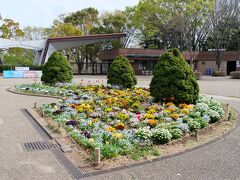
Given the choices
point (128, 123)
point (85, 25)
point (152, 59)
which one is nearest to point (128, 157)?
point (128, 123)

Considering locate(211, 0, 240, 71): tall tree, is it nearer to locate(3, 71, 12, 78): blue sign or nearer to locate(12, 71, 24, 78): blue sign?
locate(12, 71, 24, 78): blue sign

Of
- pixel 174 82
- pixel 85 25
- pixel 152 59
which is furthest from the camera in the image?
pixel 85 25

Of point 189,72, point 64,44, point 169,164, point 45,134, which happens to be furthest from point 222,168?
point 64,44

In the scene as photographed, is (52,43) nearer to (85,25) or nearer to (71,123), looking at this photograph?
(85,25)

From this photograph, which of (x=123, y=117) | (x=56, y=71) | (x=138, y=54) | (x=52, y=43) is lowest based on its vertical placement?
(x=123, y=117)

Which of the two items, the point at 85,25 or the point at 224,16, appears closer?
the point at 224,16

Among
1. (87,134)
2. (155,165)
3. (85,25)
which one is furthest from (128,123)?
(85,25)

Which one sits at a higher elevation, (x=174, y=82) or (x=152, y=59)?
(x=152, y=59)

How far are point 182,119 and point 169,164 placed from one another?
2.67m

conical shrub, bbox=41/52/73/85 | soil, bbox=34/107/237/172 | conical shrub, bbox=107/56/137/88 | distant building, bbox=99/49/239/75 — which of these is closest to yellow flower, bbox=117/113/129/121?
soil, bbox=34/107/237/172

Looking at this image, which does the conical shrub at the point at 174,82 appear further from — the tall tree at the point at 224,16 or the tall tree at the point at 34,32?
the tall tree at the point at 34,32

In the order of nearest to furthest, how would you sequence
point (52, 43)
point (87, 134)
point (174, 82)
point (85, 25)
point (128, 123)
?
point (87, 134) → point (128, 123) → point (174, 82) → point (52, 43) → point (85, 25)

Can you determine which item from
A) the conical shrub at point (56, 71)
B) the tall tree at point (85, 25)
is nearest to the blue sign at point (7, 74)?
the tall tree at point (85, 25)

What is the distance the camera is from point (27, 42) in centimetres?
4166
